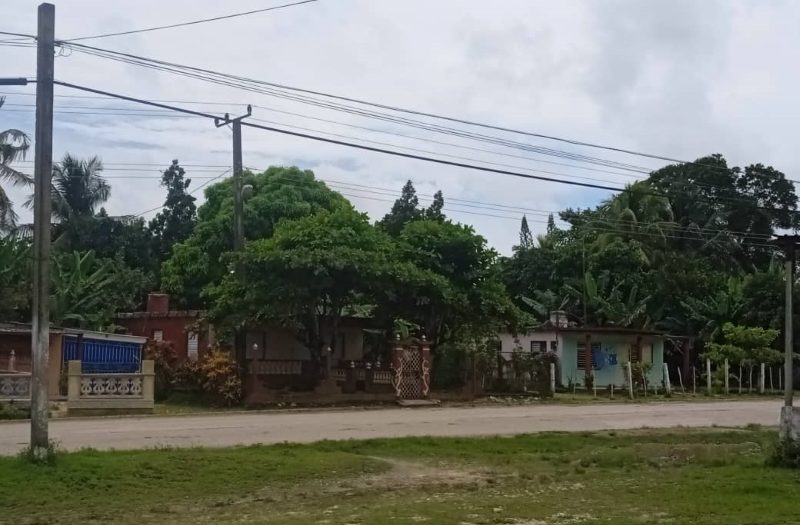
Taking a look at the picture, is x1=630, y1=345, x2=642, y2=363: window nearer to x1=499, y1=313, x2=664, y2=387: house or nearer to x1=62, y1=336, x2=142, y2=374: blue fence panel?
x1=499, y1=313, x2=664, y2=387: house

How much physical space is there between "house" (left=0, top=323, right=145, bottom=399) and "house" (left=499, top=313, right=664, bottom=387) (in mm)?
18098

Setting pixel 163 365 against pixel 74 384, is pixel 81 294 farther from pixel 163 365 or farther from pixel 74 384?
pixel 74 384

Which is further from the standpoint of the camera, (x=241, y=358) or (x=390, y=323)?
(x=390, y=323)

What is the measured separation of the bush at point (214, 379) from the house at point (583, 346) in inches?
652

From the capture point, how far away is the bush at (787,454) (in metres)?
15.1

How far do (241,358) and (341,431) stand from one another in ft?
36.3

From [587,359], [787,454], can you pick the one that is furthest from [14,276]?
[787,454]

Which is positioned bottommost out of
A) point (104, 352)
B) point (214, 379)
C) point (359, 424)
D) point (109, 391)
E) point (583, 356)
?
point (359, 424)

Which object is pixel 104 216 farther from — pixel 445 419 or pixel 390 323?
pixel 445 419

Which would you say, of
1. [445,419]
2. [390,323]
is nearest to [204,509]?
[445,419]

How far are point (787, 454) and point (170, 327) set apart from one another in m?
27.0

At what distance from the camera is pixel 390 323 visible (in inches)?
1393

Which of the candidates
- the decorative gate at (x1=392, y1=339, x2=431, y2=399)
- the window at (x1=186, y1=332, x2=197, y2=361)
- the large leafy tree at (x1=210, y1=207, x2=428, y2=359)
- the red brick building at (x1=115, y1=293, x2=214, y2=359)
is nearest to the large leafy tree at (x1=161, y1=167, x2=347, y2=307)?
the red brick building at (x1=115, y1=293, x2=214, y2=359)

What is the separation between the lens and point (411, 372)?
3381 cm
